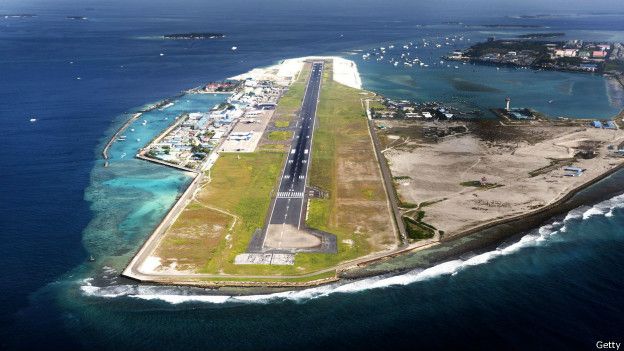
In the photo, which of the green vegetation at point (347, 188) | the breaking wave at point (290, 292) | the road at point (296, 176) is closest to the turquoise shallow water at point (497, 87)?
the green vegetation at point (347, 188)

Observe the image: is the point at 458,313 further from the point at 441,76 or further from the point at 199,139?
the point at 441,76

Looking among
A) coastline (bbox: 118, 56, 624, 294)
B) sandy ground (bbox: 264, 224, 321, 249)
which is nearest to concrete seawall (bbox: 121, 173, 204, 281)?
coastline (bbox: 118, 56, 624, 294)

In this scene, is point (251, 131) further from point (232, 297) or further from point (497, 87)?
point (497, 87)

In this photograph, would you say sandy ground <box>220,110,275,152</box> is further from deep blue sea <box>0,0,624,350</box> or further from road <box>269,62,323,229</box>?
deep blue sea <box>0,0,624,350</box>

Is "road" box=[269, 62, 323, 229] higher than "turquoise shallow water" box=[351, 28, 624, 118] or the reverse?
the reverse

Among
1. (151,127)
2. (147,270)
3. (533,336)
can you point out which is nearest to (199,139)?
(151,127)

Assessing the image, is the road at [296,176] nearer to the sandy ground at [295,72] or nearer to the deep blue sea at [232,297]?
the deep blue sea at [232,297]

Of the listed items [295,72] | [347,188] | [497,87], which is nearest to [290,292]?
[347,188]
